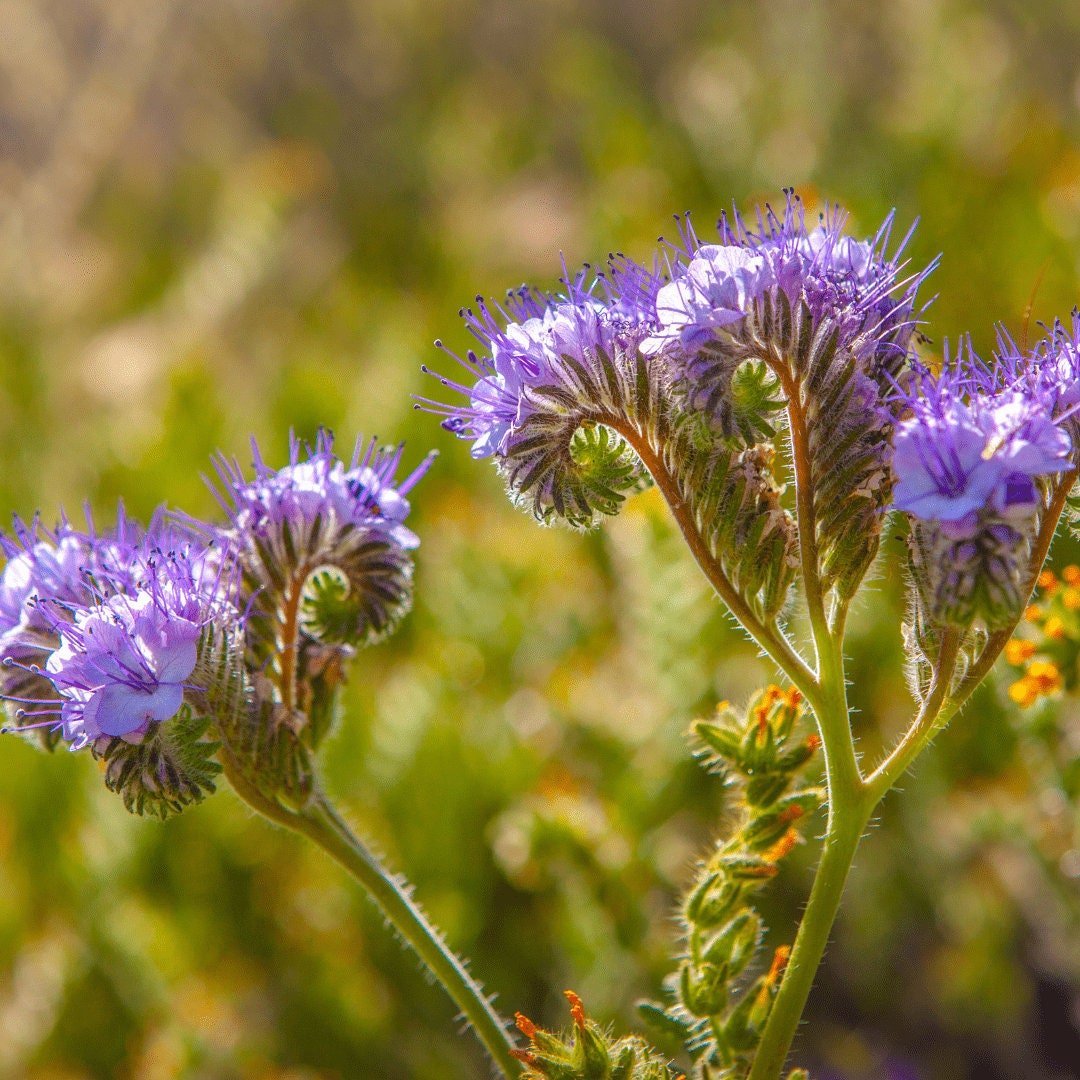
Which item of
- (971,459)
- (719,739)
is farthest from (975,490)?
(719,739)

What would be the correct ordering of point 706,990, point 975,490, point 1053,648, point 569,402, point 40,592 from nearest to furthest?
point 975,490 < point 569,402 < point 706,990 < point 40,592 < point 1053,648

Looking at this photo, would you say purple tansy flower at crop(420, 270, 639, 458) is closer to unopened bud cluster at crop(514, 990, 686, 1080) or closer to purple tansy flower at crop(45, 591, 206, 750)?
purple tansy flower at crop(45, 591, 206, 750)

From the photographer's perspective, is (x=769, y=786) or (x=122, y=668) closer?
(x=122, y=668)

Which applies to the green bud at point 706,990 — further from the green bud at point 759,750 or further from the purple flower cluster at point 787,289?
the purple flower cluster at point 787,289

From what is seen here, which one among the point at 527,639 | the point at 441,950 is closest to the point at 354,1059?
the point at 527,639

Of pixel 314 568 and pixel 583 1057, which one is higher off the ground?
pixel 314 568

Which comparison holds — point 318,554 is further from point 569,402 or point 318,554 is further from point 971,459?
point 971,459

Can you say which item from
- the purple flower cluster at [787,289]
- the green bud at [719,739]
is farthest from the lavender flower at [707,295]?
the green bud at [719,739]
